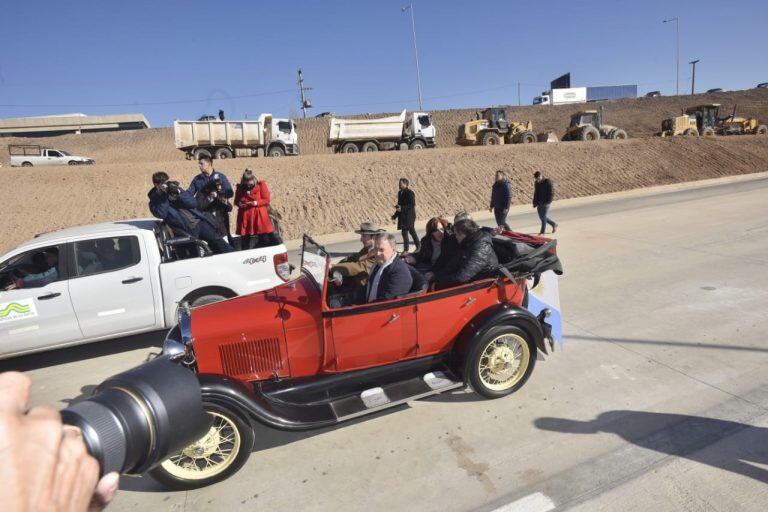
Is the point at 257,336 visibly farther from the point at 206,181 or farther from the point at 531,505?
the point at 206,181

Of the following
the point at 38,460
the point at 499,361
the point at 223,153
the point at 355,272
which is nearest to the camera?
the point at 38,460

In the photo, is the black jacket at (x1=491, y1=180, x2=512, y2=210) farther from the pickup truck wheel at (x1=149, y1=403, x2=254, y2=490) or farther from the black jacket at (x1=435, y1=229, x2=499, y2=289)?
the pickup truck wheel at (x1=149, y1=403, x2=254, y2=490)

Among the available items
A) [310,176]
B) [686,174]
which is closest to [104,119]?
[310,176]

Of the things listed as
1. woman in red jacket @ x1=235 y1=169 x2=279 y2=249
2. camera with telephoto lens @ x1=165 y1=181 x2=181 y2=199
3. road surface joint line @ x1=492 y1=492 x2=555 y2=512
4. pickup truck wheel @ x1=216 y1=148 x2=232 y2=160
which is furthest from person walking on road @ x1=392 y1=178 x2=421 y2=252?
pickup truck wheel @ x1=216 y1=148 x2=232 y2=160

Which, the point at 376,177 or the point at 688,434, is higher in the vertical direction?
the point at 376,177

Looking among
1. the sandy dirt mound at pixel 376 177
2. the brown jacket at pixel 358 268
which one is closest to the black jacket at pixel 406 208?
the brown jacket at pixel 358 268

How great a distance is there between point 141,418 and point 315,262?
98.1 inches

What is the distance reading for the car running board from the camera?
3381 mm

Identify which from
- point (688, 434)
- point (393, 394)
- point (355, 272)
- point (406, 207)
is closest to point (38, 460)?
point (393, 394)

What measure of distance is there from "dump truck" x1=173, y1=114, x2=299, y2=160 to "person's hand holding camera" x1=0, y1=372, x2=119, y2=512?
23613mm

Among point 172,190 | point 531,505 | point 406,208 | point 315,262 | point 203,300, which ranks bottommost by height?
point 531,505

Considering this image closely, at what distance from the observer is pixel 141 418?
61.2 inches

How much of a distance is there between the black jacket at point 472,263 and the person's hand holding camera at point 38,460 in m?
3.29

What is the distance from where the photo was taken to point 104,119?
68.6 meters
